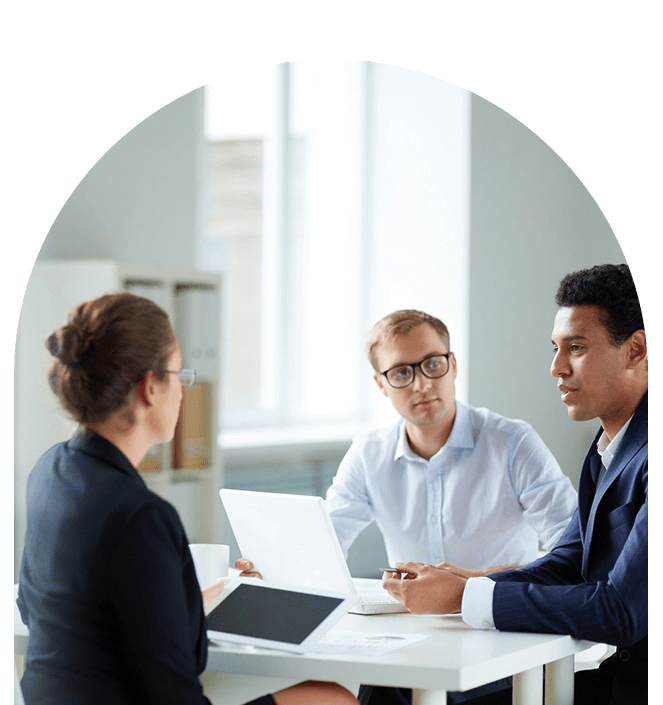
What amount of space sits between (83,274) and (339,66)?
2.55 m

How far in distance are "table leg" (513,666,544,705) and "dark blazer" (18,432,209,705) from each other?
708 mm

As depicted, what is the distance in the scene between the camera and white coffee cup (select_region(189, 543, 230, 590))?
2.08m

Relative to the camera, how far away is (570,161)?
1.52m

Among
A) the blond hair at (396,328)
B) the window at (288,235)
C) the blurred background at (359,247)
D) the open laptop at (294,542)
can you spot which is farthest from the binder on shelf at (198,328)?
the open laptop at (294,542)

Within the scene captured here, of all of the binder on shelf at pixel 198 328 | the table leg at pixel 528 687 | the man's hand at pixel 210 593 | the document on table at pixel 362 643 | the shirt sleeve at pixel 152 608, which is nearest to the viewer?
the shirt sleeve at pixel 152 608

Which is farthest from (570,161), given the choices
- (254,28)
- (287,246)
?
(287,246)

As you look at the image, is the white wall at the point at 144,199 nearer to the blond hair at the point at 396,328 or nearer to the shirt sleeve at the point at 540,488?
the blond hair at the point at 396,328

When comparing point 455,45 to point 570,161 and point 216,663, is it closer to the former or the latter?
point 570,161

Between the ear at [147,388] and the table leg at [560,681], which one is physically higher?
the ear at [147,388]

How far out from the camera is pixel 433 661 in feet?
5.38

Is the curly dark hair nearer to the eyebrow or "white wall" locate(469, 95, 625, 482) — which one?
the eyebrow

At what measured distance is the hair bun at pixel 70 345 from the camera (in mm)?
1583

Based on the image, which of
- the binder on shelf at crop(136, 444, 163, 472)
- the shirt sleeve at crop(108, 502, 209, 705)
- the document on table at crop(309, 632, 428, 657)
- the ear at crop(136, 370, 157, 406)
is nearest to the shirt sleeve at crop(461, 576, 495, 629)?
the document on table at crop(309, 632, 428, 657)

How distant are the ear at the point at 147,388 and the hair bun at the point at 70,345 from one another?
0.33ft
